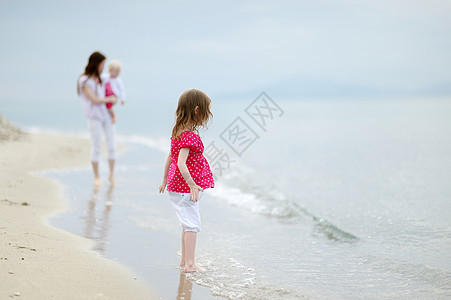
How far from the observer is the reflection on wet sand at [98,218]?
17.7ft

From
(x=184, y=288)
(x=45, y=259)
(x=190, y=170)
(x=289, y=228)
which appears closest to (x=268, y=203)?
(x=289, y=228)

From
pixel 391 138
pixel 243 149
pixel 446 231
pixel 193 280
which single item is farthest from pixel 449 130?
pixel 193 280

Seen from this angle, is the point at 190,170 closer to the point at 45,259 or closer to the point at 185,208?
the point at 185,208

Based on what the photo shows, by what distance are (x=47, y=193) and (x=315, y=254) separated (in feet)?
14.1

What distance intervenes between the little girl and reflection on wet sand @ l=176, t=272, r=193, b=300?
180mm

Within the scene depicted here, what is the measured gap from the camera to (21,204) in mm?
6344

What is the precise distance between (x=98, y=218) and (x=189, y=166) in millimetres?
2477

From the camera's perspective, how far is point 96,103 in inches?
327

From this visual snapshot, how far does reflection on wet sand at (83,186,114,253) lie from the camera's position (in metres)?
5.41

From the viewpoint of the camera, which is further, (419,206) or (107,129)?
(107,129)

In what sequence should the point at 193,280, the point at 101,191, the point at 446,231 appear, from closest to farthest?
the point at 193,280
the point at 446,231
the point at 101,191

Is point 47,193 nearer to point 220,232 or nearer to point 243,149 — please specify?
point 220,232

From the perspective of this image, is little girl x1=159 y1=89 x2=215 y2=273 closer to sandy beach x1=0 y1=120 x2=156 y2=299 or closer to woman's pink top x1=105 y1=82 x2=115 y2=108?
sandy beach x1=0 y1=120 x2=156 y2=299

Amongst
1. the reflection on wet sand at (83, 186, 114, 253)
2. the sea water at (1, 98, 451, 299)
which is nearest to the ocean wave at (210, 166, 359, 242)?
the sea water at (1, 98, 451, 299)
